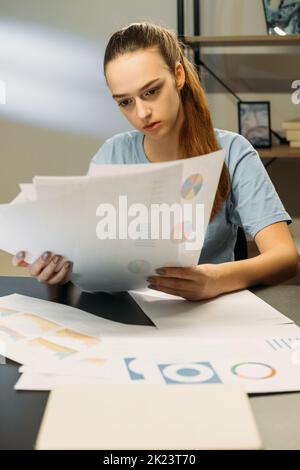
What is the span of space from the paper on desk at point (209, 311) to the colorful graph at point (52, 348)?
0.49 ft

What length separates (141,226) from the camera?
818mm

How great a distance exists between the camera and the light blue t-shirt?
1.23 metres

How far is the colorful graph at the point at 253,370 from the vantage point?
0.62 m

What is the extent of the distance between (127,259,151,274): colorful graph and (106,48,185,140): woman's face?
1.27 ft

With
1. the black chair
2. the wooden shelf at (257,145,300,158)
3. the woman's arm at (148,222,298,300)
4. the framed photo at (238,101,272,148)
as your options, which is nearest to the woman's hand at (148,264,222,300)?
the woman's arm at (148,222,298,300)

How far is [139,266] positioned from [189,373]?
29 centimetres

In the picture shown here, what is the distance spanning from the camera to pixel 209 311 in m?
0.89

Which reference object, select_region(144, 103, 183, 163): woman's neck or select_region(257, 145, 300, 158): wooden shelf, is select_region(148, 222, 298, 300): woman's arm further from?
select_region(257, 145, 300, 158): wooden shelf

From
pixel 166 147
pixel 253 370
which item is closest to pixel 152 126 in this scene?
pixel 166 147

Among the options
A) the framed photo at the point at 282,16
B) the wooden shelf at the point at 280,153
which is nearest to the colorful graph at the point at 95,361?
the wooden shelf at the point at 280,153

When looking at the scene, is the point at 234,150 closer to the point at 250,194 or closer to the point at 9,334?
the point at 250,194

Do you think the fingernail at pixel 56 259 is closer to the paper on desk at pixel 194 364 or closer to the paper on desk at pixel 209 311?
the paper on desk at pixel 209 311

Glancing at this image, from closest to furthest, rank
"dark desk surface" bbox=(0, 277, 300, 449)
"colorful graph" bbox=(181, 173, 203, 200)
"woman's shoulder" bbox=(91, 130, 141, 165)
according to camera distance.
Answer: "dark desk surface" bbox=(0, 277, 300, 449), "colorful graph" bbox=(181, 173, 203, 200), "woman's shoulder" bbox=(91, 130, 141, 165)
